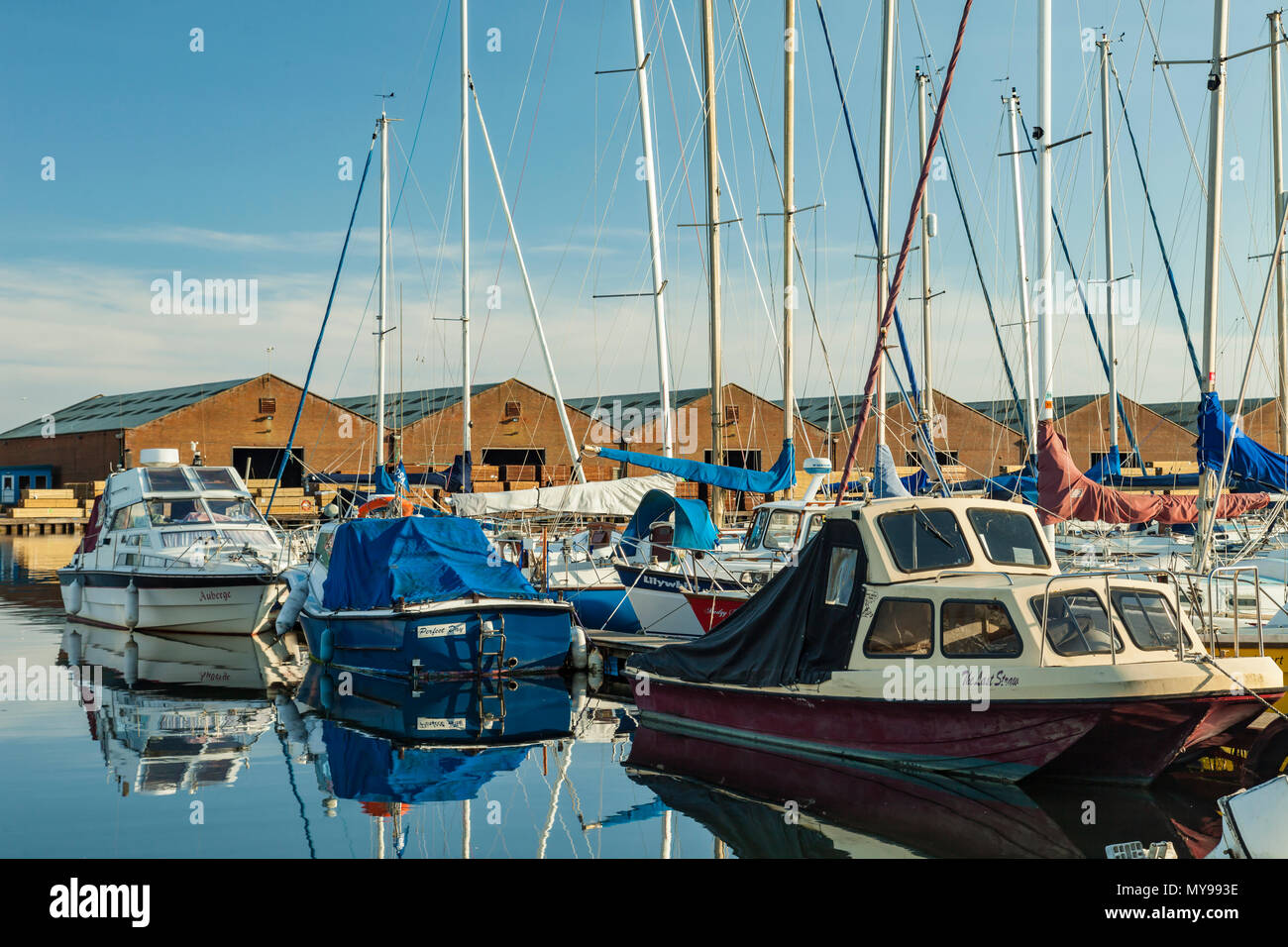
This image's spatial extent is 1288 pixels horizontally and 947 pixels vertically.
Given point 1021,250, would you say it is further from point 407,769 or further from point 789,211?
point 407,769

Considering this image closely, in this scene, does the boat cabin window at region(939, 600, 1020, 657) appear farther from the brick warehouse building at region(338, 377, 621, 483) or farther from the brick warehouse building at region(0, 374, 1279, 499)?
the brick warehouse building at region(338, 377, 621, 483)

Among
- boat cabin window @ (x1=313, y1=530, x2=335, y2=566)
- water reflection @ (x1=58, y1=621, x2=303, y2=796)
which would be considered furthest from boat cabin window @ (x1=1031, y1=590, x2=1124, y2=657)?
boat cabin window @ (x1=313, y1=530, x2=335, y2=566)

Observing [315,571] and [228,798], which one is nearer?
[228,798]

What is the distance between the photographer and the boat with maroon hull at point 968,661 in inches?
497

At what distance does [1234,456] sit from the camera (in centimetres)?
1733

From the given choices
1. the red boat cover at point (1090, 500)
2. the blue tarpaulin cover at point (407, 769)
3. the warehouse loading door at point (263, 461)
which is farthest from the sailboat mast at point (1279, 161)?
the warehouse loading door at point (263, 461)

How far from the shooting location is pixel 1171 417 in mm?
76562

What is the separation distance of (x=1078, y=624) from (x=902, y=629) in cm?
196

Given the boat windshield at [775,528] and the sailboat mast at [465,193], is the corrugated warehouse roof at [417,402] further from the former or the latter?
the boat windshield at [775,528]

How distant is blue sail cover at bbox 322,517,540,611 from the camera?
67.1ft

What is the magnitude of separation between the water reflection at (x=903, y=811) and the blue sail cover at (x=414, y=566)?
691cm
